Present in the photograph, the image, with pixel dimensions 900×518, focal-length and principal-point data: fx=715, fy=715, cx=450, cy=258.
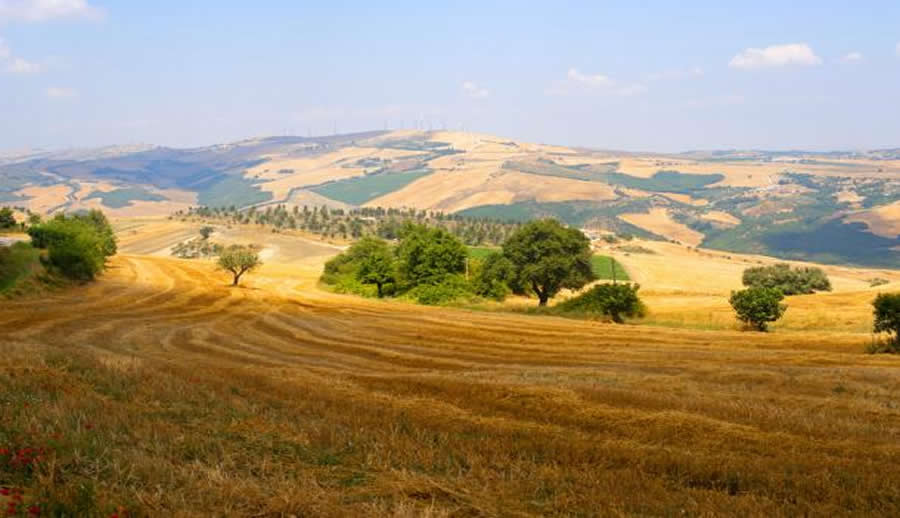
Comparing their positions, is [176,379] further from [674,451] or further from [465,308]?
[465,308]

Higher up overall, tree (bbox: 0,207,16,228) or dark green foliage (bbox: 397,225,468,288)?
tree (bbox: 0,207,16,228)

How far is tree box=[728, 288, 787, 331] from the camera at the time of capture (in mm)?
50562

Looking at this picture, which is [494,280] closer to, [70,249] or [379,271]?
[379,271]

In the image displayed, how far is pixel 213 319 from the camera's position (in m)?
50.9

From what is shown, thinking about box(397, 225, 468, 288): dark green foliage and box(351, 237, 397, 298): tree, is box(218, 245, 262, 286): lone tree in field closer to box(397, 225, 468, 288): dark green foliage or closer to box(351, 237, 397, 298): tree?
box(351, 237, 397, 298): tree

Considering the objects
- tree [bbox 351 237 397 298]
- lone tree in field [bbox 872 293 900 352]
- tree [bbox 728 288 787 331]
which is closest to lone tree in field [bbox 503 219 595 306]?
tree [bbox 351 237 397 298]

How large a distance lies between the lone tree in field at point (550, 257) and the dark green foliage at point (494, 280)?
5.93 ft

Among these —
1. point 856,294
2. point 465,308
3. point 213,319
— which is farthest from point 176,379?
point 856,294

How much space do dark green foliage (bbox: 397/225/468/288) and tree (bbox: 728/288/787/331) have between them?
39.4 meters

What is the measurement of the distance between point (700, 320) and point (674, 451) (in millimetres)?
49575

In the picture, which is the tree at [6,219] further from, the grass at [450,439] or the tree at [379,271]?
the grass at [450,439]

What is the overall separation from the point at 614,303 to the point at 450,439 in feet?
158

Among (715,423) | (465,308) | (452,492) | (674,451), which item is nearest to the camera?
(452,492)

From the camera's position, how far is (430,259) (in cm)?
8619
